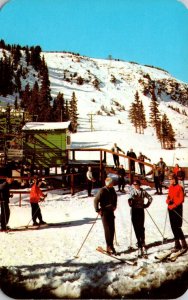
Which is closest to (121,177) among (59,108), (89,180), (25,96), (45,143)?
(89,180)

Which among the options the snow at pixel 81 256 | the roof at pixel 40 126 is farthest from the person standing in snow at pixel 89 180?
the roof at pixel 40 126

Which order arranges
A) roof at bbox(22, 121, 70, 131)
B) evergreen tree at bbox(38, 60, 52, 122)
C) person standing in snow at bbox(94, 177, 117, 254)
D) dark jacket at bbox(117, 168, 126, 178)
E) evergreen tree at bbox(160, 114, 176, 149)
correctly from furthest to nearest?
roof at bbox(22, 121, 70, 131)
dark jacket at bbox(117, 168, 126, 178)
evergreen tree at bbox(38, 60, 52, 122)
evergreen tree at bbox(160, 114, 176, 149)
person standing in snow at bbox(94, 177, 117, 254)

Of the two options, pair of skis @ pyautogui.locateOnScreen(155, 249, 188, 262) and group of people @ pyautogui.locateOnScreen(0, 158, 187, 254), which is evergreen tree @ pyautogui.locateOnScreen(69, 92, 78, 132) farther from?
pair of skis @ pyautogui.locateOnScreen(155, 249, 188, 262)

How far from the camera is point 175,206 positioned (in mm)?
4629

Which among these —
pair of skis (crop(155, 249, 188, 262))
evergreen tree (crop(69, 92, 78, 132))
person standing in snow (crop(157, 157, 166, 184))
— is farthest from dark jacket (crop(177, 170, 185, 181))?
evergreen tree (crop(69, 92, 78, 132))

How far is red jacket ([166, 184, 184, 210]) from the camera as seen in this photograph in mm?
4605

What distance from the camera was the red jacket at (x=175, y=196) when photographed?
4.61 metres

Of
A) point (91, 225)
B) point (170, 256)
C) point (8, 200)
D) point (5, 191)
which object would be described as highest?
point (5, 191)

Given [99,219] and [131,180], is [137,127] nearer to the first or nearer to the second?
[131,180]

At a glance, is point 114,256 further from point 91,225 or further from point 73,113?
point 73,113

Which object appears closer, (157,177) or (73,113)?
(73,113)

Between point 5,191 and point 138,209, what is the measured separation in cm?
225

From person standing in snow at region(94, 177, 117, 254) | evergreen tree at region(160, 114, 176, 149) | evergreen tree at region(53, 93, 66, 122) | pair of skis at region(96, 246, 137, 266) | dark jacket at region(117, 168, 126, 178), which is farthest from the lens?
dark jacket at region(117, 168, 126, 178)

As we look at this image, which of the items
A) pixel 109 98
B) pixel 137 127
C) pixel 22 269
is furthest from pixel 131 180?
pixel 22 269
